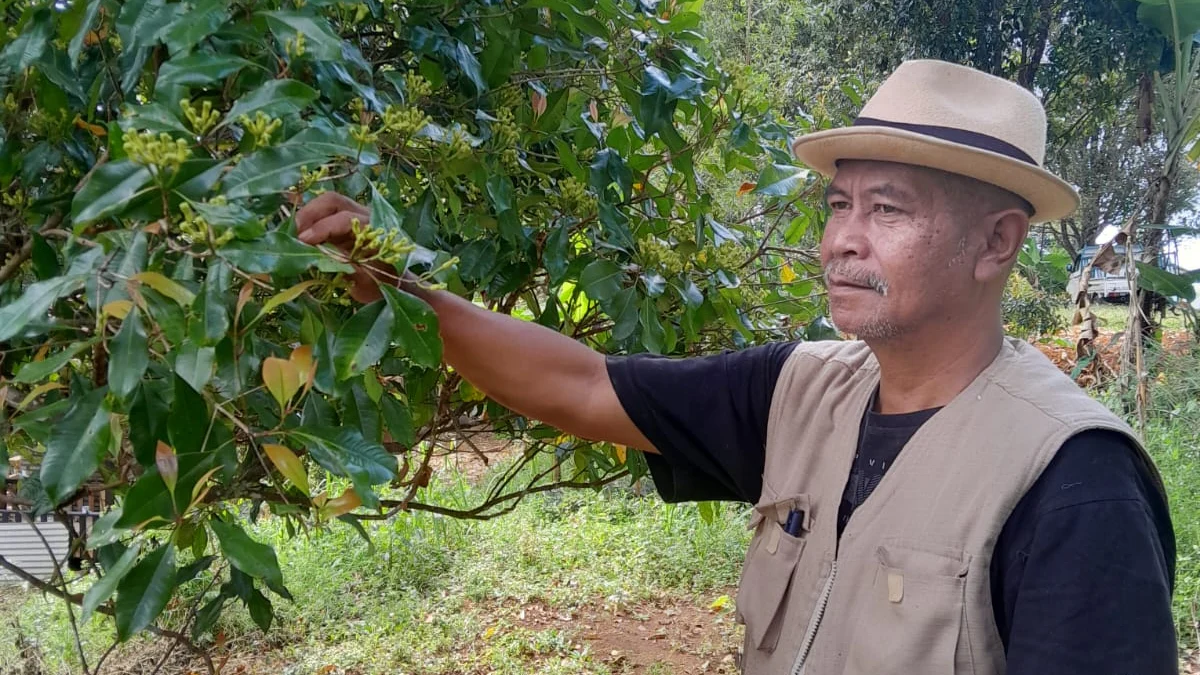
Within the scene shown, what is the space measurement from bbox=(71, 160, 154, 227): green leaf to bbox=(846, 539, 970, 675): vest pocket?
1.00 metres

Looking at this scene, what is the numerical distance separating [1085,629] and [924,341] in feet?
1.51

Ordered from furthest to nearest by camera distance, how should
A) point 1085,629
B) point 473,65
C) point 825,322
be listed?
point 825,322 → point 473,65 → point 1085,629

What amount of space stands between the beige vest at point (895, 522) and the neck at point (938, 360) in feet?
0.11

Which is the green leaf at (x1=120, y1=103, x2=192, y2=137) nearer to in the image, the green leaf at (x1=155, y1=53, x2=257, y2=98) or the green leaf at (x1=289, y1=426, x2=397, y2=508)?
the green leaf at (x1=155, y1=53, x2=257, y2=98)

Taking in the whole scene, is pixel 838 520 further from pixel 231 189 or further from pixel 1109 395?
pixel 1109 395

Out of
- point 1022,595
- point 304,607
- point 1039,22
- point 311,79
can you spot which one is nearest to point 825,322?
point 1022,595

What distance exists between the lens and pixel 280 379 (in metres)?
0.81

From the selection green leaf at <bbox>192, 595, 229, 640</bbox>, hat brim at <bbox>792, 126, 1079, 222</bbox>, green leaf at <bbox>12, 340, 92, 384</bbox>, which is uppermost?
hat brim at <bbox>792, 126, 1079, 222</bbox>

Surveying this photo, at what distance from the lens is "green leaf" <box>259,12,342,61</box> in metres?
0.88

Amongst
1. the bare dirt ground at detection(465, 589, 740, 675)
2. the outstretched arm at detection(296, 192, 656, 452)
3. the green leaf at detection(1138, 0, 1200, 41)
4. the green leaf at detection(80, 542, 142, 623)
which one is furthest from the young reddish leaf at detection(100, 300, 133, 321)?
the green leaf at detection(1138, 0, 1200, 41)

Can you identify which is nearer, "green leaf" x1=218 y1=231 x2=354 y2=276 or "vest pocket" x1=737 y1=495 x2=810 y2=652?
"green leaf" x1=218 y1=231 x2=354 y2=276

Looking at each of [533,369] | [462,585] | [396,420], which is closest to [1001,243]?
[533,369]

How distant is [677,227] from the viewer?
5.74 feet

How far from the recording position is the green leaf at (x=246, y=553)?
0.81 metres
